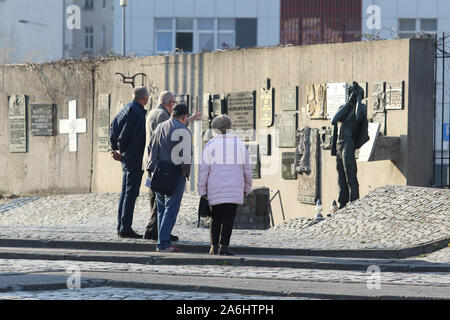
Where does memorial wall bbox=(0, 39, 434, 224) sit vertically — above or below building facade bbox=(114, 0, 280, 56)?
below

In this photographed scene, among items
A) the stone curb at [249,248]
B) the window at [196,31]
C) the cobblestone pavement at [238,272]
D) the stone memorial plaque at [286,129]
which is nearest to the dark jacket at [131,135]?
the stone curb at [249,248]

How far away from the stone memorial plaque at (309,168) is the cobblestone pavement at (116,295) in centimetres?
969

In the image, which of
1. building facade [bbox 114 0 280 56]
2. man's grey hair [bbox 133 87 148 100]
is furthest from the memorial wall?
building facade [bbox 114 0 280 56]

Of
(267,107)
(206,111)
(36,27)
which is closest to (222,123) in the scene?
(267,107)

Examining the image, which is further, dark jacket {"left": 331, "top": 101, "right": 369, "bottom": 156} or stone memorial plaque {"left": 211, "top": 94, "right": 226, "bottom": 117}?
stone memorial plaque {"left": 211, "top": 94, "right": 226, "bottom": 117}

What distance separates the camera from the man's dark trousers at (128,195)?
13945mm

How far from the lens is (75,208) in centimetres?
2181

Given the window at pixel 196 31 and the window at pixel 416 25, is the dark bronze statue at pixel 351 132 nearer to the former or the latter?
the window at pixel 196 31

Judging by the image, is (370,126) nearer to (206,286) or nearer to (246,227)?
(246,227)

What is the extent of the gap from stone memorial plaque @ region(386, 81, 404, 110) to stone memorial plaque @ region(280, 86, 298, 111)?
2.24 meters

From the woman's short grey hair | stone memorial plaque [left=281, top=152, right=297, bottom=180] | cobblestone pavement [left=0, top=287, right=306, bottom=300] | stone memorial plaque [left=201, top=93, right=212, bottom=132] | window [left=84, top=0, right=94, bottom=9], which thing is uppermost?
window [left=84, top=0, right=94, bottom=9]

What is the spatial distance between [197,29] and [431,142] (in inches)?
1374

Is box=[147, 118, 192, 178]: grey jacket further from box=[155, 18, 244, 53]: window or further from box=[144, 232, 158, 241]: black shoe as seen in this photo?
box=[155, 18, 244, 53]: window

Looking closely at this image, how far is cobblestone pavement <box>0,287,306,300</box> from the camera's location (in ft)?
30.5
